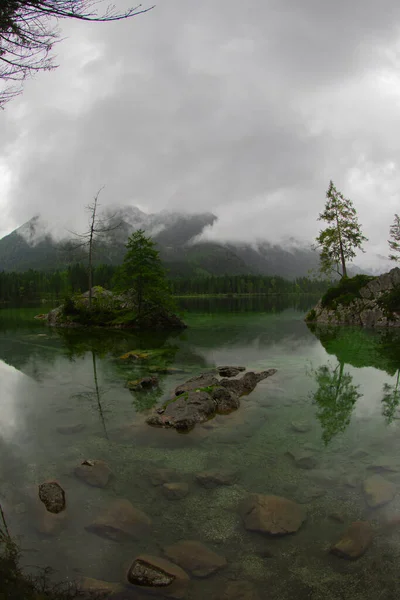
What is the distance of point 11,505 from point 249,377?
11.0 m

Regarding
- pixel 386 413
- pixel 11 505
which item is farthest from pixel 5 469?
pixel 386 413

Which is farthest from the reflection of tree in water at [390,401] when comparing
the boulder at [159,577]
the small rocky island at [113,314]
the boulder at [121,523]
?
the small rocky island at [113,314]

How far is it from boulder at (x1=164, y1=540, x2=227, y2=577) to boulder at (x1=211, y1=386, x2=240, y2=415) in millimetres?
6646

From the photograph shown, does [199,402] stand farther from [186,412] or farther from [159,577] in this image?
[159,577]

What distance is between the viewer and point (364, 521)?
21.1ft

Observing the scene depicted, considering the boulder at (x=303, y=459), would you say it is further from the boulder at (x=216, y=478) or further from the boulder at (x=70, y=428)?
the boulder at (x=70, y=428)

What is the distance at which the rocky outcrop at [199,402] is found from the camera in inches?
445

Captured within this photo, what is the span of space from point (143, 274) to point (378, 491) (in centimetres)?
3387

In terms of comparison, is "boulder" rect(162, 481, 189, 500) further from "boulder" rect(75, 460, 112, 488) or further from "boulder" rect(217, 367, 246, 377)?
"boulder" rect(217, 367, 246, 377)

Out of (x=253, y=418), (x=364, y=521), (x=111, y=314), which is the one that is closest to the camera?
(x=364, y=521)

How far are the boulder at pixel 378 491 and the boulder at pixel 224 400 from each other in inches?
217

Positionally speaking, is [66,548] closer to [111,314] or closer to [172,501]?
[172,501]

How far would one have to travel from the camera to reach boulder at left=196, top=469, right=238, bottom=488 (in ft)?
25.5

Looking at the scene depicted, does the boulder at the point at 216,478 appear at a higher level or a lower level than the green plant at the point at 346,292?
lower
